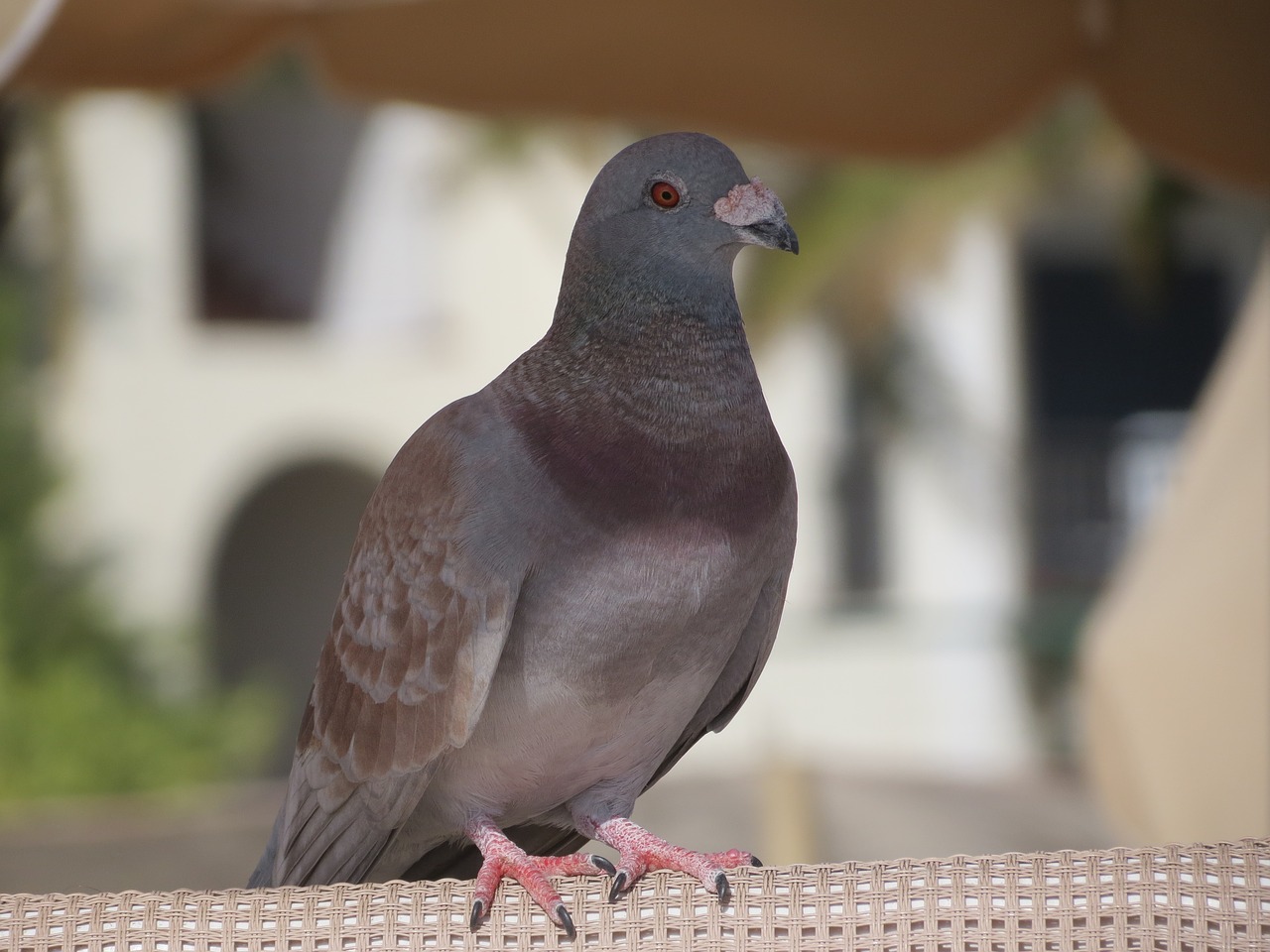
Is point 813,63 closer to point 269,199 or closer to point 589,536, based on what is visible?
point 589,536

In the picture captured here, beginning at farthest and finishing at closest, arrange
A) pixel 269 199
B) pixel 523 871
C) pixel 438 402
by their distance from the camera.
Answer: pixel 269 199 < pixel 438 402 < pixel 523 871

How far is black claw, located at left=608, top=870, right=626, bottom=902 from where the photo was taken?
163 cm

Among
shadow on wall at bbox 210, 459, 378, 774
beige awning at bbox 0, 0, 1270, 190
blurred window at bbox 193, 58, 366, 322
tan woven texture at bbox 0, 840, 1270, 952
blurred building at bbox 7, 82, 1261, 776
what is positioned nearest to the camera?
tan woven texture at bbox 0, 840, 1270, 952

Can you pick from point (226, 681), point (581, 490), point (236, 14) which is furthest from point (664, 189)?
point (226, 681)

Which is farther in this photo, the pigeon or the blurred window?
the blurred window

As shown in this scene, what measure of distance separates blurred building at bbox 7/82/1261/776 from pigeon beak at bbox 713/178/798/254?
860cm

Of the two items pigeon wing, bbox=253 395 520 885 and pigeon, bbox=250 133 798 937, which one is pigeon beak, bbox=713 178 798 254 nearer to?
pigeon, bbox=250 133 798 937

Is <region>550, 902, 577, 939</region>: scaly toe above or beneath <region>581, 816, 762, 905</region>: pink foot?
beneath

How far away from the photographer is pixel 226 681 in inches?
533

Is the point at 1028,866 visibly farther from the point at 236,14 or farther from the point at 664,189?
the point at 236,14

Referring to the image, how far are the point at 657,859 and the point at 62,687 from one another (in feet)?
28.5

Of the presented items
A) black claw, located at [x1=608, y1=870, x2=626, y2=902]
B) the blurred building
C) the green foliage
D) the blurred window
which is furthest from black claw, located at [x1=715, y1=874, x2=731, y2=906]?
the blurred window

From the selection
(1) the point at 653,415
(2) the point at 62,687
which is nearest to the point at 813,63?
(1) the point at 653,415

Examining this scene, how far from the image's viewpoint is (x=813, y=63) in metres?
3.62
